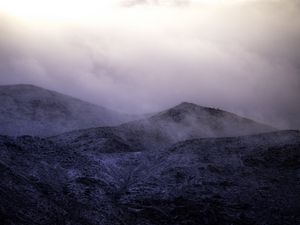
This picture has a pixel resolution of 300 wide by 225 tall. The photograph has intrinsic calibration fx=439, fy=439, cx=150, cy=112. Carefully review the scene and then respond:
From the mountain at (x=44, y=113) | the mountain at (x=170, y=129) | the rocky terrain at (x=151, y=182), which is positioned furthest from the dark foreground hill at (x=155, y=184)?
the mountain at (x=44, y=113)

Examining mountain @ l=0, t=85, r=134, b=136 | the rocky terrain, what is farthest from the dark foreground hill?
mountain @ l=0, t=85, r=134, b=136

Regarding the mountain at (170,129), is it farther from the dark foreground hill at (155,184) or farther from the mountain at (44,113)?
the mountain at (44,113)

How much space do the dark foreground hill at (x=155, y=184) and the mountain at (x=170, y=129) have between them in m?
16.3

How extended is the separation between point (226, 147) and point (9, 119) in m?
58.0

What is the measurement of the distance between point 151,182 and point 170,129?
5216 centimetres

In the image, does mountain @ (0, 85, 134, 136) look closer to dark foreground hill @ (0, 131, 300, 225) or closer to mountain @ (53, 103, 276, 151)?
mountain @ (53, 103, 276, 151)

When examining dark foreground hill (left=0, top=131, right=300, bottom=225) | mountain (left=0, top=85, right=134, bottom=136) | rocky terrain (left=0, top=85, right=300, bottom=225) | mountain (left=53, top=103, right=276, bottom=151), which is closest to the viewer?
dark foreground hill (left=0, top=131, right=300, bottom=225)

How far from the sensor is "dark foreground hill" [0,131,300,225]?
41.4 metres

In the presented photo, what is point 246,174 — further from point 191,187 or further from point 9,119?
point 9,119

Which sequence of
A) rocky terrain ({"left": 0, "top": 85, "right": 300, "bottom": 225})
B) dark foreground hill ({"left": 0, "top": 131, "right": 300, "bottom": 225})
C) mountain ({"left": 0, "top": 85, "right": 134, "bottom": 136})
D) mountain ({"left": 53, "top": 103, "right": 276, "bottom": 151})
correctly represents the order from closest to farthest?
dark foreground hill ({"left": 0, "top": 131, "right": 300, "bottom": 225}) < rocky terrain ({"left": 0, "top": 85, "right": 300, "bottom": 225}) < mountain ({"left": 53, "top": 103, "right": 276, "bottom": 151}) < mountain ({"left": 0, "top": 85, "right": 134, "bottom": 136})

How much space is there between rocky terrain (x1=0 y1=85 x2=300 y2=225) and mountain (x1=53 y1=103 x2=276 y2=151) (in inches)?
39.1

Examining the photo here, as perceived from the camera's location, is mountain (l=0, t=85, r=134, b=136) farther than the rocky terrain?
Yes

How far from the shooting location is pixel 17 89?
125 meters

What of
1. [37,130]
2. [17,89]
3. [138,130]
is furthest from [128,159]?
[17,89]
